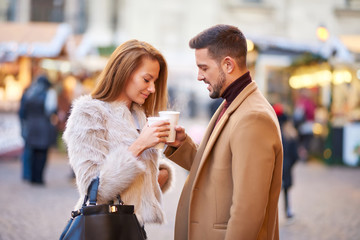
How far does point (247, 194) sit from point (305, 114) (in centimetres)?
1258

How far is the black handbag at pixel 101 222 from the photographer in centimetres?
240

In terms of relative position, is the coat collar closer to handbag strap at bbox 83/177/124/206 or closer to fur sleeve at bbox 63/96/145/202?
fur sleeve at bbox 63/96/145/202

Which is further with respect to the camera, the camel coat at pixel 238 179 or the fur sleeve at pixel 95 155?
the fur sleeve at pixel 95 155

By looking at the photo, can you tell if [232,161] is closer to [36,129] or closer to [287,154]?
[287,154]

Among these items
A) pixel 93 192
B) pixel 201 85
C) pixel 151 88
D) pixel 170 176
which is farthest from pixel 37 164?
pixel 201 85

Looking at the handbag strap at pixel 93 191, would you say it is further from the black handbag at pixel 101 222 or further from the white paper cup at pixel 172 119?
the white paper cup at pixel 172 119

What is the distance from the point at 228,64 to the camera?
2484mm

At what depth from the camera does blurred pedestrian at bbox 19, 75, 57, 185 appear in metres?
9.16

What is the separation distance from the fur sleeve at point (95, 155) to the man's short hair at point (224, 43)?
2.27ft

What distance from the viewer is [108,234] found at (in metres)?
2.41

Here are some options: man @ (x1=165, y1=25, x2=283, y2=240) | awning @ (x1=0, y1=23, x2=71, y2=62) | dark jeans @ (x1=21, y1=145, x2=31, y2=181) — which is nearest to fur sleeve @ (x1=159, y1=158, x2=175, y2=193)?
man @ (x1=165, y1=25, x2=283, y2=240)

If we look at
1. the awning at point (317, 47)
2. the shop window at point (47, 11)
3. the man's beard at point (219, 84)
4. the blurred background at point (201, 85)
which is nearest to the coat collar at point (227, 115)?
the man's beard at point (219, 84)

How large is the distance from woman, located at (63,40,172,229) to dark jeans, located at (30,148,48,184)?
6.77m

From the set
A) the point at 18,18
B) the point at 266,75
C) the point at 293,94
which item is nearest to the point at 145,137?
the point at 293,94
